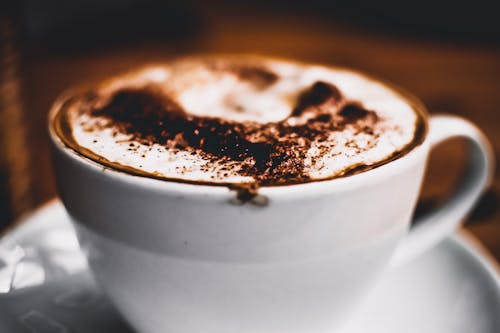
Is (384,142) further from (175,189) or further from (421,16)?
(421,16)

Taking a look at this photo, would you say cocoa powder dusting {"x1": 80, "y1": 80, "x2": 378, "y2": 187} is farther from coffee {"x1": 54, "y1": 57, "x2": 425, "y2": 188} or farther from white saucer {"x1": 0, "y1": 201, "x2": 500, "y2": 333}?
white saucer {"x1": 0, "y1": 201, "x2": 500, "y2": 333}

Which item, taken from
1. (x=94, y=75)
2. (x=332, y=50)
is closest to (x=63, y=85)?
(x=94, y=75)

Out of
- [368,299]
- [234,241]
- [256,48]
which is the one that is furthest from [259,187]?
[256,48]

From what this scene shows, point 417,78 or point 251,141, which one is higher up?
point 251,141

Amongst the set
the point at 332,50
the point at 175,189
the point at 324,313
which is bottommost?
the point at 332,50

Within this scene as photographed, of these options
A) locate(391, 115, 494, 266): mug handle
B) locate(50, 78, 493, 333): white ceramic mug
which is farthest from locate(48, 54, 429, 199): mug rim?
locate(391, 115, 494, 266): mug handle

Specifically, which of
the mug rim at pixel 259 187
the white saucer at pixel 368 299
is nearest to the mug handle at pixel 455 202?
the white saucer at pixel 368 299

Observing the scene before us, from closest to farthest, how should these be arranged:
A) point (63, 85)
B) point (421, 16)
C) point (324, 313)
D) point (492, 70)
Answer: point (324, 313)
point (63, 85)
point (492, 70)
point (421, 16)

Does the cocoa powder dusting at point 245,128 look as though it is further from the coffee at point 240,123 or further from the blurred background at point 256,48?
the blurred background at point 256,48
